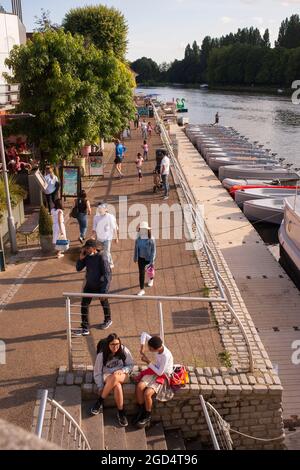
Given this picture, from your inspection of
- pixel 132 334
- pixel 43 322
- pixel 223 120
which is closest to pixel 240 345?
pixel 132 334

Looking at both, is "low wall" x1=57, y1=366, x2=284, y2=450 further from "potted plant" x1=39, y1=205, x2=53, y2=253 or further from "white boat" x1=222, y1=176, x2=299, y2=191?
"white boat" x1=222, y1=176, x2=299, y2=191

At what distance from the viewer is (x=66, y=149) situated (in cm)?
1585

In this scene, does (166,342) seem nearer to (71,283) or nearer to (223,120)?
(71,283)

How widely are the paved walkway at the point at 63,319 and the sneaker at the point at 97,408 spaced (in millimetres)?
727

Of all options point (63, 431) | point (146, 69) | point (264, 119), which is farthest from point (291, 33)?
point (63, 431)

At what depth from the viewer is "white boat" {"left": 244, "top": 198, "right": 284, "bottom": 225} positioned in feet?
73.1

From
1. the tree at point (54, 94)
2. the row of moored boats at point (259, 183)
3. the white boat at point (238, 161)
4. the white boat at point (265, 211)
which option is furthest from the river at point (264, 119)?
the tree at point (54, 94)

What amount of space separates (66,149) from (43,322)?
8770 mm

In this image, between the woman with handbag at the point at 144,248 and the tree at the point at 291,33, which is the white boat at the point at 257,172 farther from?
the tree at the point at 291,33

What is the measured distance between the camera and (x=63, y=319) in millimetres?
8375

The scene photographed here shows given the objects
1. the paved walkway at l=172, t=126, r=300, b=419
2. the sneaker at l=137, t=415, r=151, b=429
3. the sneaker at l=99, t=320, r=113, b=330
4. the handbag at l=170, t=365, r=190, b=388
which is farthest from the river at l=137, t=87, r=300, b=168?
the sneaker at l=137, t=415, r=151, b=429

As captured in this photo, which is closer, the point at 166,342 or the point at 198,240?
the point at 166,342

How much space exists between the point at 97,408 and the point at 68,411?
386 millimetres

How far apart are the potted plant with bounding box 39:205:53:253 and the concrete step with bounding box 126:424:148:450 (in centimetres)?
633
